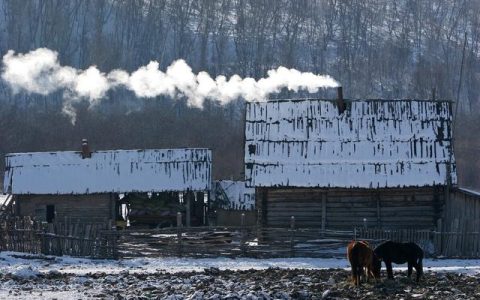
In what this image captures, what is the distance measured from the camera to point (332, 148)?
3253 cm

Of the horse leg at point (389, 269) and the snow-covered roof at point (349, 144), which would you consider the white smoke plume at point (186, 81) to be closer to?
the snow-covered roof at point (349, 144)

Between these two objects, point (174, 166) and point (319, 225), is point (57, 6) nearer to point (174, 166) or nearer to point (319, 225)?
point (174, 166)

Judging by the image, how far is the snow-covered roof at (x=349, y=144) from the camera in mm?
31516

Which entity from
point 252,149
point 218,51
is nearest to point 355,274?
point 252,149

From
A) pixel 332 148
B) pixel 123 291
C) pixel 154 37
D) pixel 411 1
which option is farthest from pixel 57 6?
pixel 123 291

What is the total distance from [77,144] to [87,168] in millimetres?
35031

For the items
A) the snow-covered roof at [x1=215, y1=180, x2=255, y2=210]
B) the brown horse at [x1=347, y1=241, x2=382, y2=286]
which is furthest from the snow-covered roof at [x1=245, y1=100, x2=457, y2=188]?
the brown horse at [x1=347, y1=241, x2=382, y2=286]

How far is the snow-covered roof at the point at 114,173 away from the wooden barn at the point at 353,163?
650 centimetres

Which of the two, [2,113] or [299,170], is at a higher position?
[2,113]

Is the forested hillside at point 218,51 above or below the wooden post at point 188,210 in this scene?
above

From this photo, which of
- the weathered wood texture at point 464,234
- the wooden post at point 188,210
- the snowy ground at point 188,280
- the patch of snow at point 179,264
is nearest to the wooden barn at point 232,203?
the wooden post at point 188,210

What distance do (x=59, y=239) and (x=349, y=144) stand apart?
10.7 metres

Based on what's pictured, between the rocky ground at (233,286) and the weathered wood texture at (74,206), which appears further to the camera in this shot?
the weathered wood texture at (74,206)

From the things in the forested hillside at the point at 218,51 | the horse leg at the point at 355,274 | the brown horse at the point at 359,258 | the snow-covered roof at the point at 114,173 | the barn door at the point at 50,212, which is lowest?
the horse leg at the point at 355,274
